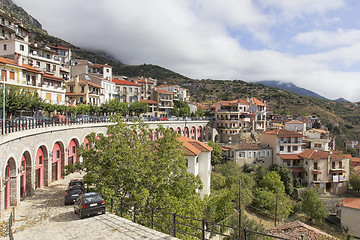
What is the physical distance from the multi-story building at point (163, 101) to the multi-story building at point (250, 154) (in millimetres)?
32030

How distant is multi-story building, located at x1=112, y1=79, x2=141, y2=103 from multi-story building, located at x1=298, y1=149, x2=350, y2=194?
166ft

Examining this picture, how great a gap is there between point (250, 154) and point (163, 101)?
38.5 m

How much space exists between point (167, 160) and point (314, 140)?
183 feet

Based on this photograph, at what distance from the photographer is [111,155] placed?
17.7m

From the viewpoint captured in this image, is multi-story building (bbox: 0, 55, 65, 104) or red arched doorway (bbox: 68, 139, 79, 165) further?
multi-story building (bbox: 0, 55, 65, 104)

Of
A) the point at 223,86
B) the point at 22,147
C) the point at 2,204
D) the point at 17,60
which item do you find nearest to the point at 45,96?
the point at 17,60

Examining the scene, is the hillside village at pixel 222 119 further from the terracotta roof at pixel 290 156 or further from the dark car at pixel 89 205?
the dark car at pixel 89 205

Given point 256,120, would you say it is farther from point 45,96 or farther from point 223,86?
point 223,86

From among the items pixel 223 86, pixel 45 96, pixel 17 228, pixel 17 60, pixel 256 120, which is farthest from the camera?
pixel 223 86

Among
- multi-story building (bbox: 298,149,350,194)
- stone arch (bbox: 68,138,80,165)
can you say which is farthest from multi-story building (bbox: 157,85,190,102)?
stone arch (bbox: 68,138,80,165)

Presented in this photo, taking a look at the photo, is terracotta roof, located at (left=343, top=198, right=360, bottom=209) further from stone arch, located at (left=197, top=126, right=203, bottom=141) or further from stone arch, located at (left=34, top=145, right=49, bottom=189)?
stone arch, located at (left=34, top=145, right=49, bottom=189)

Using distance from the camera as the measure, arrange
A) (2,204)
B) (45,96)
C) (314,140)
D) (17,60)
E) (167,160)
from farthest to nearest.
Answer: (314,140), (45,96), (17,60), (167,160), (2,204)

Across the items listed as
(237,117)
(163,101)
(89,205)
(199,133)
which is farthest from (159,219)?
(163,101)

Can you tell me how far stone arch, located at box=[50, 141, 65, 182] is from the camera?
25.0 metres
